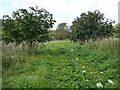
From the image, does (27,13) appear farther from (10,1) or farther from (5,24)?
(10,1)

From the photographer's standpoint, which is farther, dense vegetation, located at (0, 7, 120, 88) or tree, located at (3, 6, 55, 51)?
tree, located at (3, 6, 55, 51)

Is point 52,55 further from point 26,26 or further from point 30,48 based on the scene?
point 26,26

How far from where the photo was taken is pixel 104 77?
3.57 meters

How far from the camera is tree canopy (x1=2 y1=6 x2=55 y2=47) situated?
7199 millimetres

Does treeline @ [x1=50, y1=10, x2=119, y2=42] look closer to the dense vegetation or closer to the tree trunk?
the dense vegetation

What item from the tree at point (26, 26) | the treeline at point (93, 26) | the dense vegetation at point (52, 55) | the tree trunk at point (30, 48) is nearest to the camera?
the dense vegetation at point (52, 55)

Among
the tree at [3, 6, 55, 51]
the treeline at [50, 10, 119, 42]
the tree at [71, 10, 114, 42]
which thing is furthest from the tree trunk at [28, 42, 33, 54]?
the tree at [71, 10, 114, 42]

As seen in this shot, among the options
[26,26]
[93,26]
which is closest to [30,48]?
[26,26]

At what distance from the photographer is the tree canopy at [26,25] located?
7199 mm

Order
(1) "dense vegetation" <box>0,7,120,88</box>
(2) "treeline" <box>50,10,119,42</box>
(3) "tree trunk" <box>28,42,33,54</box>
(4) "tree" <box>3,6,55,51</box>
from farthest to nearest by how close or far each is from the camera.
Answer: (2) "treeline" <box>50,10,119,42</box>, (3) "tree trunk" <box>28,42,33,54</box>, (4) "tree" <box>3,6,55,51</box>, (1) "dense vegetation" <box>0,7,120,88</box>

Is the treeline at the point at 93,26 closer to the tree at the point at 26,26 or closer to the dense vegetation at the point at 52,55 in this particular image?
the dense vegetation at the point at 52,55

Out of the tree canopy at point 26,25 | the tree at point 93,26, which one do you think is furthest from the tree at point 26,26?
the tree at point 93,26

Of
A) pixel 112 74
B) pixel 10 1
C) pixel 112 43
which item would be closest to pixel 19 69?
pixel 112 74

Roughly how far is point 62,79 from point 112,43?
4906mm
